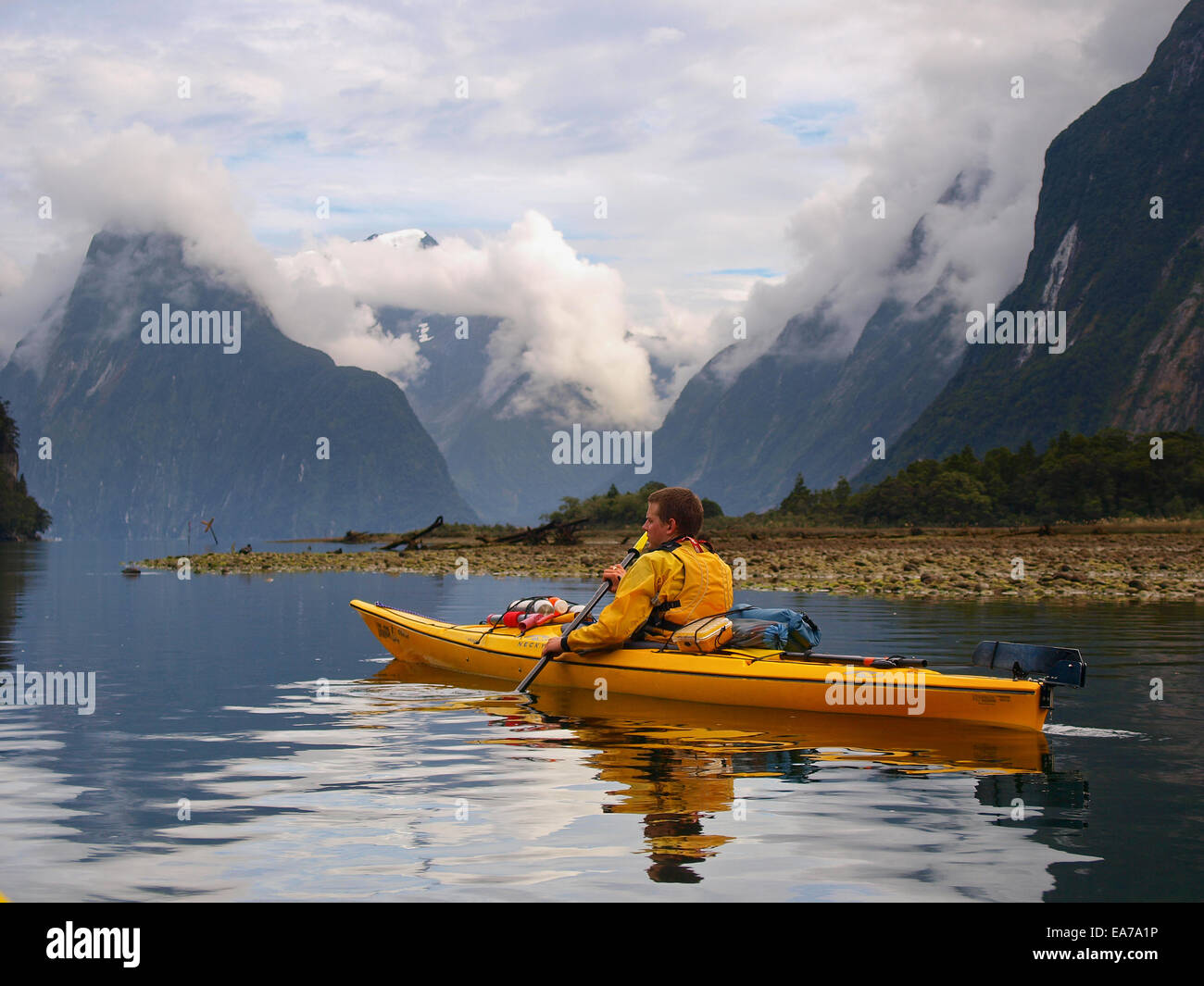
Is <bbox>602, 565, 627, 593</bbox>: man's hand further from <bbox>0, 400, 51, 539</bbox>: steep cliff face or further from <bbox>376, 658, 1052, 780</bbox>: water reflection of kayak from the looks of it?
<bbox>0, 400, 51, 539</bbox>: steep cliff face

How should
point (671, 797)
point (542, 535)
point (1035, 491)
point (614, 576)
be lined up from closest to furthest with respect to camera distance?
point (671, 797) → point (614, 576) → point (542, 535) → point (1035, 491)

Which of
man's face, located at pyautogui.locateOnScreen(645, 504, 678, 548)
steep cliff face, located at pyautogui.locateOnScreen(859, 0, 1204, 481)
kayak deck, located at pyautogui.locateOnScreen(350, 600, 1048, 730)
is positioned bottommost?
kayak deck, located at pyautogui.locateOnScreen(350, 600, 1048, 730)

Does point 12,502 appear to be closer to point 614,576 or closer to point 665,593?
point 614,576

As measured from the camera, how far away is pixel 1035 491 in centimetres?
7156

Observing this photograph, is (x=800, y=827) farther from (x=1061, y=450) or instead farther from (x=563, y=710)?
(x=1061, y=450)

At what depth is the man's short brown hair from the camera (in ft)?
40.5

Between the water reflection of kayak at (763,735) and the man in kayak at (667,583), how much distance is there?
0.75 meters

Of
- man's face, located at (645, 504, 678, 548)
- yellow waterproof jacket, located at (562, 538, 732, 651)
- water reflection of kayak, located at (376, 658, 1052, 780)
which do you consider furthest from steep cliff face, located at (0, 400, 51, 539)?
man's face, located at (645, 504, 678, 548)

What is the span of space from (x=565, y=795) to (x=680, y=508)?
459cm

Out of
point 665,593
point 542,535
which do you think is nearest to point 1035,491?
point 542,535

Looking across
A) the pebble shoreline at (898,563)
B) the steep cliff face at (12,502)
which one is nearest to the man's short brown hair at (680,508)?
the pebble shoreline at (898,563)

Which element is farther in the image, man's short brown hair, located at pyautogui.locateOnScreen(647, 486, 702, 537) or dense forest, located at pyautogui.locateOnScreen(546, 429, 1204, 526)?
dense forest, located at pyautogui.locateOnScreen(546, 429, 1204, 526)

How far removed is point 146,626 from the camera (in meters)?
22.5
